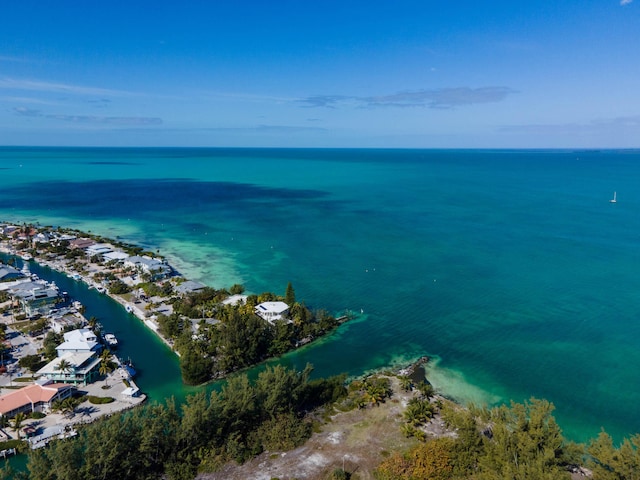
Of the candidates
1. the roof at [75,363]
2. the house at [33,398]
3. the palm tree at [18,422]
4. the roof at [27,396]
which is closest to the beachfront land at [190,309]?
the roof at [75,363]

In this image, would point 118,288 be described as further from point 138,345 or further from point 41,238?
point 41,238

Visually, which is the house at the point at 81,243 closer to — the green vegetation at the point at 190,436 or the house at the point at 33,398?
the house at the point at 33,398

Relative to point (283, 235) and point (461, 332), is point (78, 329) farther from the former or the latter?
point (283, 235)

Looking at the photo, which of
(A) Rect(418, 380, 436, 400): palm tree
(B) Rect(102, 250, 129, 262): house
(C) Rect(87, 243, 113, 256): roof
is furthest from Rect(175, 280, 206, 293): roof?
(A) Rect(418, 380, 436, 400): palm tree

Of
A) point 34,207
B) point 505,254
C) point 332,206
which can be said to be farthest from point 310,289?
point 34,207

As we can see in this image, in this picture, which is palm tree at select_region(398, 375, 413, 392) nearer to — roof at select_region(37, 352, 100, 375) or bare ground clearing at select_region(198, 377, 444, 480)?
bare ground clearing at select_region(198, 377, 444, 480)
